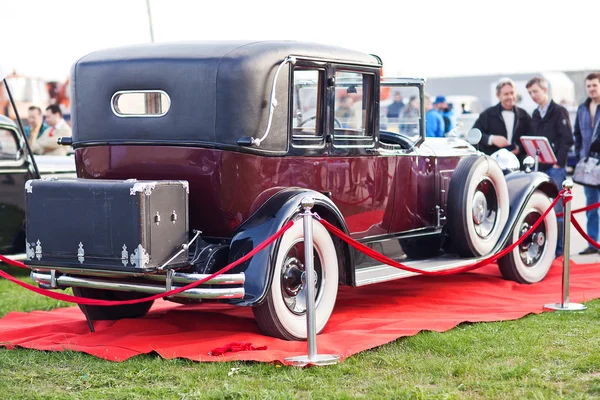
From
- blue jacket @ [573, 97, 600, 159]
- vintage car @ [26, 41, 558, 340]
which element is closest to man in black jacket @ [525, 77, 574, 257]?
blue jacket @ [573, 97, 600, 159]

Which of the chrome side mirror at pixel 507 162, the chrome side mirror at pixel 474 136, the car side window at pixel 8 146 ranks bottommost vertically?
the chrome side mirror at pixel 507 162

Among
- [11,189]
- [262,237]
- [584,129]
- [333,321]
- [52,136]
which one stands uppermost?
[584,129]

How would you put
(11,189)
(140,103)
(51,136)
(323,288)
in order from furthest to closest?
(51,136) < (11,189) < (140,103) < (323,288)

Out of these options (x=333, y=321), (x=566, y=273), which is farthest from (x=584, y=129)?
(x=333, y=321)

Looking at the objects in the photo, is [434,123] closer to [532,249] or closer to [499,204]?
[532,249]

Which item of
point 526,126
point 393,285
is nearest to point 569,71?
point 526,126

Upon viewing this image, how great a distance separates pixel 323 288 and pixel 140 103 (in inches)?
71.1

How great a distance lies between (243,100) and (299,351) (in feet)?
5.23

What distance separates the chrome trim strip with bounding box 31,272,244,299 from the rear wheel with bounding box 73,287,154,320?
0.41m

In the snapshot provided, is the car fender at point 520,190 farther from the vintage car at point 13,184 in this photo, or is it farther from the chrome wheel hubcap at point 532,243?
the vintage car at point 13,184

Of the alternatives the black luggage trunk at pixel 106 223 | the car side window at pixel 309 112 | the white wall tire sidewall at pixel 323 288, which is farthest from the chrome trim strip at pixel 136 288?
the car side window at pixel 309 112

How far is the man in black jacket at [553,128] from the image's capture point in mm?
10086

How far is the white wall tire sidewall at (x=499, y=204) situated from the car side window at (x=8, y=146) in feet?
16.0

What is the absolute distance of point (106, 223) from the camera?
5367 mm
